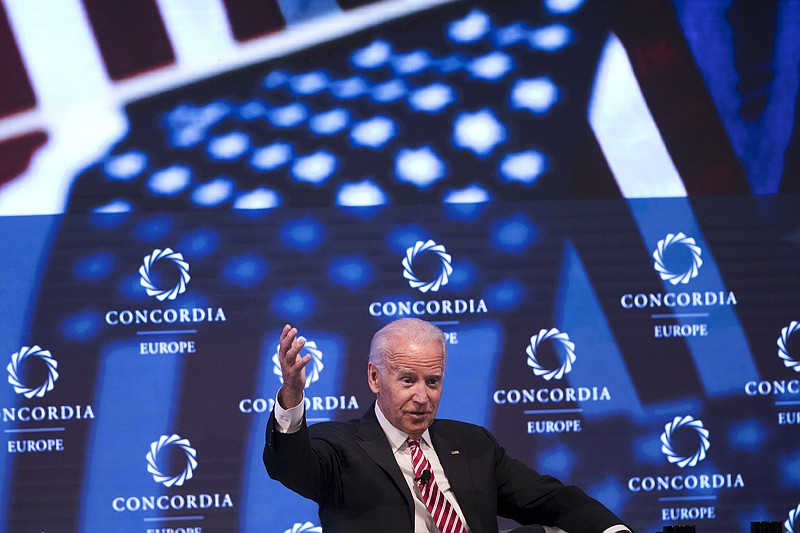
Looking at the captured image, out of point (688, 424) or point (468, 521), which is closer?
point (468, 521)

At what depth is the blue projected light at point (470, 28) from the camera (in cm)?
459

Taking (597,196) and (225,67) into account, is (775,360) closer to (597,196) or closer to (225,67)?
(597,196)

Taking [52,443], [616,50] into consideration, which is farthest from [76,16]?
[616,50]

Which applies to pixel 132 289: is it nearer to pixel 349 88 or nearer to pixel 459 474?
pixel 349 88

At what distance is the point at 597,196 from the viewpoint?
455 centimetres

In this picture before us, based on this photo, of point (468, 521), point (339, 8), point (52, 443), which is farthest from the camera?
point (339, 8)

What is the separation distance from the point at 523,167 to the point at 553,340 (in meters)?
0.82

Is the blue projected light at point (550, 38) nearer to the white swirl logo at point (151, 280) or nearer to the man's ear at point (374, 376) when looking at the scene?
the white swirl logo at point (151, 280)

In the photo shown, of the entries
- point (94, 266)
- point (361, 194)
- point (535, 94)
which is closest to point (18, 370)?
point (94, 266)

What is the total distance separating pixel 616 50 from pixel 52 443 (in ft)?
10.5

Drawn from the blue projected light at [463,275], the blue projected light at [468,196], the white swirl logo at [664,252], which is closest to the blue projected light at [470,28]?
the blue projected light at [468,196]

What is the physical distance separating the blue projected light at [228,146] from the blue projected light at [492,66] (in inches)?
44.5

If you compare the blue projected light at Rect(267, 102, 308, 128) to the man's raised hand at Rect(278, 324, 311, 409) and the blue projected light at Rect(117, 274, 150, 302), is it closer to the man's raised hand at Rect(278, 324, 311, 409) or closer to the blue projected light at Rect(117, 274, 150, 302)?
the blue projected light at Rect(117, 274, 150, 302)

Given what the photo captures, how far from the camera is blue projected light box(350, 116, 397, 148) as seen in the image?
4.52 metres
